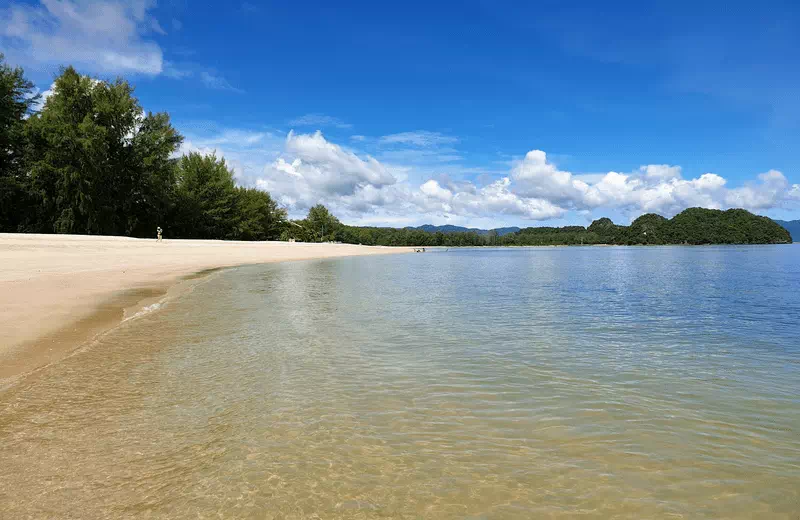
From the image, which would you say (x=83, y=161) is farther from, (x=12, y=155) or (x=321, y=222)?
(x=321, y=222)

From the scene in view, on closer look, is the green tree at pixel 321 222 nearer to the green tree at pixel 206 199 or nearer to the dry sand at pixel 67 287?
the green tree at pixel 206 199

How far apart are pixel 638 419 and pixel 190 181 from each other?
7317cm

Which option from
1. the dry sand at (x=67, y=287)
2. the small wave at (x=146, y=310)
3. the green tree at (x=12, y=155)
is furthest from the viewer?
the green tree at (x=12, y=155)

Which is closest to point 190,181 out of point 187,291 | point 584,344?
point 187,291

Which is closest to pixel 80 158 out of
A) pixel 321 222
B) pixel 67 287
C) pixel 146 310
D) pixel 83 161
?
pixel 83 161

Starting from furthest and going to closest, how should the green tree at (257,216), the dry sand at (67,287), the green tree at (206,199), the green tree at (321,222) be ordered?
1. the green tree at (321,222)
2. the green tree at (257,216)
3. the green tree at (206,199)
4. the dry sand at (67,287)

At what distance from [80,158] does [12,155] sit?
24.5 feet

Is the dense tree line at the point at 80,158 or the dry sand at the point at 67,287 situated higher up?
the dense tree line at the point at 80,158

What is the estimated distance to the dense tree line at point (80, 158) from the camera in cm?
4069

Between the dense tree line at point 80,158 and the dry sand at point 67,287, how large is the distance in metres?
11.8

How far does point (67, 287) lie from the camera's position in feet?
50.9

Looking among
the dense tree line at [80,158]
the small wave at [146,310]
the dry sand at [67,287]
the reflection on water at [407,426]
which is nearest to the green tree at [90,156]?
the dense tree line at [80,158]

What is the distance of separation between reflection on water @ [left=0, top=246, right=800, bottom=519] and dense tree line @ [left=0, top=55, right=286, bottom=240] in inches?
1581

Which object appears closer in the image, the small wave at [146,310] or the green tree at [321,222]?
the small wave at [146,310]
